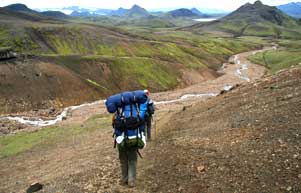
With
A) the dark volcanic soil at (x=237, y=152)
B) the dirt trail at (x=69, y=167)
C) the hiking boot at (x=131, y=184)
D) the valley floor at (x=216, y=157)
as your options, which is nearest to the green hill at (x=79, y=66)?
the dirt trail at (x=69, y=167)

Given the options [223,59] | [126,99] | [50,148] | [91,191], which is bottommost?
[223,59]

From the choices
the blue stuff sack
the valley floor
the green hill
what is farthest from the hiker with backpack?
the green hill

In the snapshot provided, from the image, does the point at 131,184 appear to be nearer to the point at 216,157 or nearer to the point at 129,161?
the point at 129,161

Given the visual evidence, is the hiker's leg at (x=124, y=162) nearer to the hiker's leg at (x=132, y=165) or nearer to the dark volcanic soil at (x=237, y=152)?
the hiker's leg at (x=132, y=165)

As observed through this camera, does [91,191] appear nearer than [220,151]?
Yes

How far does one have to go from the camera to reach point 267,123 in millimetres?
18000

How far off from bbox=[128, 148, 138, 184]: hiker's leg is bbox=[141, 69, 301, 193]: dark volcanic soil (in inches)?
22.7

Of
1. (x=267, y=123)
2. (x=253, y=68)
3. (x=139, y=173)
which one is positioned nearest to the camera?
(x=139, y=173)

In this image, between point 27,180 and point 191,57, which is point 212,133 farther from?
point 191,57

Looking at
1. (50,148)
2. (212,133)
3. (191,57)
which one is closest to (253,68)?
(191,57)

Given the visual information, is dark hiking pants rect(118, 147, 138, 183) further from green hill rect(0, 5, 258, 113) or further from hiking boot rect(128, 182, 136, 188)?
green hill rect(0, 5, 258, 113)

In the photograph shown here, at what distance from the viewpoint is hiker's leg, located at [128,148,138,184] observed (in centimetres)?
1407

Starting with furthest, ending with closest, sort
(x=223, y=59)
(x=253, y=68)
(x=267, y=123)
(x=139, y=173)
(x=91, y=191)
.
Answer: (x=223, y=59), (x=253, y=68), (x=267, y=123), (x=139, y=173), (x=91, y=191)

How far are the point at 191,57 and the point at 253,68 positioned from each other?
19.5 meters
